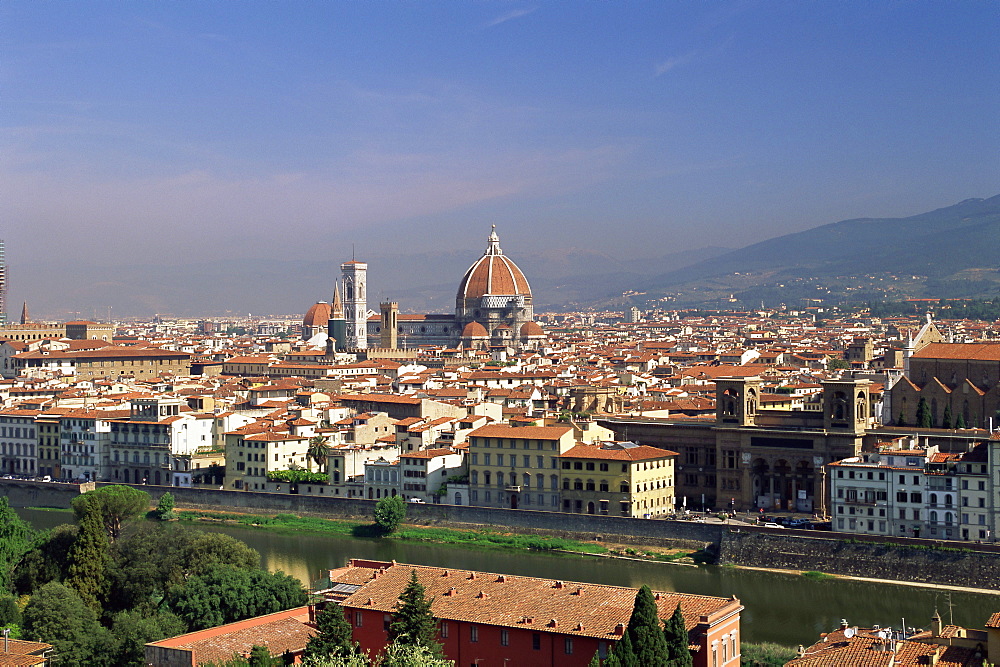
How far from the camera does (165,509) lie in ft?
154

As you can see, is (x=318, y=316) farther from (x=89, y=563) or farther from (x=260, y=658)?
(x=260, y=658)

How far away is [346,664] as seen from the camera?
66.2 ft

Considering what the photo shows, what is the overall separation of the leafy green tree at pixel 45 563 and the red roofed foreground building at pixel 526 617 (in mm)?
9089

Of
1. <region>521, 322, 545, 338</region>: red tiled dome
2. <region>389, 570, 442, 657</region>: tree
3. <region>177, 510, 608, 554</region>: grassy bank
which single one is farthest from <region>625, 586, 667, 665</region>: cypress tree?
<region>521, 322, 545, 338</region>: red tiled dome

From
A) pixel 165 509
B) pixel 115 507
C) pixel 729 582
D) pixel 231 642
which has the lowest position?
pixel 729 582

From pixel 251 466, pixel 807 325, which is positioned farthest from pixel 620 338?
pixel 251 466

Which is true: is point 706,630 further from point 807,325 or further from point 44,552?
point 807,325

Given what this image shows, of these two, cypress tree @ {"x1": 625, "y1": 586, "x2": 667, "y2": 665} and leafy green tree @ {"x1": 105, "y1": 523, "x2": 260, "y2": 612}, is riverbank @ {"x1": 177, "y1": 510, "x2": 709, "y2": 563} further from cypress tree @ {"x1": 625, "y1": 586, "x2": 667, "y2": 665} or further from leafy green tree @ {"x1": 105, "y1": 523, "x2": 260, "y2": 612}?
cypress tree @ {"x1": 625, "y1": 586, "x2": 667, "y2": 665}

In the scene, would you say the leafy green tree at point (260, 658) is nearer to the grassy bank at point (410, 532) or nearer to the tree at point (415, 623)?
the tree at point (415, 623)

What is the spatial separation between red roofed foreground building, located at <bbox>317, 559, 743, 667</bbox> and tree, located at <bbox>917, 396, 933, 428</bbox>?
82.8ft

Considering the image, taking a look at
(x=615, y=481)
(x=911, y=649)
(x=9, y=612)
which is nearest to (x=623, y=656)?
(x=911, y=649)

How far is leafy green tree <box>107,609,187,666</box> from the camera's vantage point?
24.6 m

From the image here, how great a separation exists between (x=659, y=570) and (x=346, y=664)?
1764 cm

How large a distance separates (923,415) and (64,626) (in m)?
30.0
